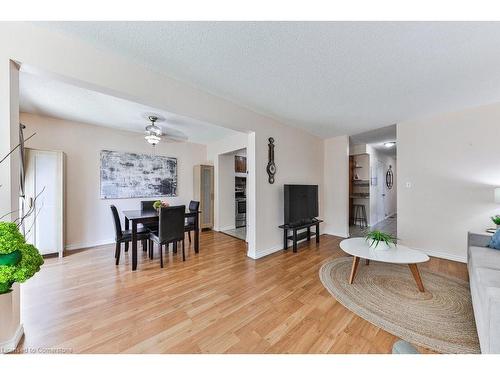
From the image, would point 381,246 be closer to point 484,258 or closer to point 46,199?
point 484,258

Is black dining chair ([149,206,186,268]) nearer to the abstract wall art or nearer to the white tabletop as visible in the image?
the abstract wall art

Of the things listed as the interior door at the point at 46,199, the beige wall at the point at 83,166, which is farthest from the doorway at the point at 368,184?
the interior door at the point at 46,199

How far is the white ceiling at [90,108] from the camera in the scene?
2314 mm

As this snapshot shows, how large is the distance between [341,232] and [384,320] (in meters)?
2.99

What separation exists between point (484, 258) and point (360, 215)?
14.1ft

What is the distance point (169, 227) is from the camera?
111 inches

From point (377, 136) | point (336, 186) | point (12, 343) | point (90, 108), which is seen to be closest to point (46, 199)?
point (90, 108)

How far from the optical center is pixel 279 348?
4.43ft

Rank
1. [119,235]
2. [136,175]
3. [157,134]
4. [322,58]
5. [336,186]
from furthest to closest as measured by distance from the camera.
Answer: [336,186] < [136,175] < [157,134] < [119,235] < [322,58]

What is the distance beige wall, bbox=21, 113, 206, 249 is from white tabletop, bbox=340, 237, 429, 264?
13.7ft

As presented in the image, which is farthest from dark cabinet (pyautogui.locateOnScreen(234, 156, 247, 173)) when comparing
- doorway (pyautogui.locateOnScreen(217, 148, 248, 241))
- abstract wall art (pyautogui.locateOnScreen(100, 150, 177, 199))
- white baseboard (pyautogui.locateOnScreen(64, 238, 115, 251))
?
white baseboard (pyautogui.locateOnScreen(64, 238, 115, 251))
